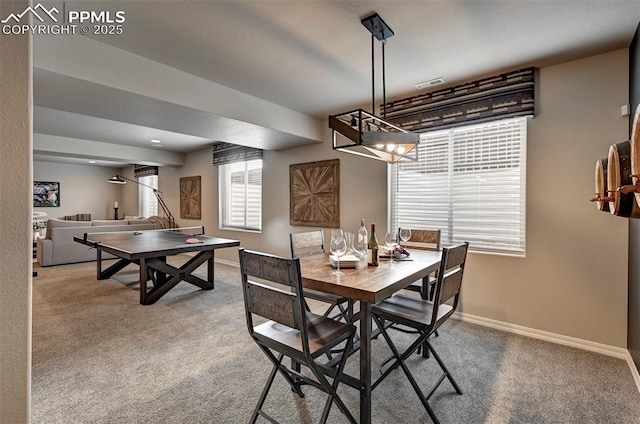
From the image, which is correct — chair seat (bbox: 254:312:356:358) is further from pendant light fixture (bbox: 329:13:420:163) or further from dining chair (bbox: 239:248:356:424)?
pendant light fixture (bbox: 329:13:420:163)

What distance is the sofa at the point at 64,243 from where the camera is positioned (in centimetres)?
541

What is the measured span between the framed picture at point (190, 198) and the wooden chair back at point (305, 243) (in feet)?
14.5

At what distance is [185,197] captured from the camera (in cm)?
682

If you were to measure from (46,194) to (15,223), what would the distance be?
31.7 ft

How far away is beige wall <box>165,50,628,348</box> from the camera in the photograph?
242cm

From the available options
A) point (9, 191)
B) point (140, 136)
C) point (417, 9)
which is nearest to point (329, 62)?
point (417, 9)

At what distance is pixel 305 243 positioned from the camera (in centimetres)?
274

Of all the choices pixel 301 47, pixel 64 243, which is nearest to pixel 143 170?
pixel 64 243

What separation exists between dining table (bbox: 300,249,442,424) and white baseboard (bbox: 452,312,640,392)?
5.10ft

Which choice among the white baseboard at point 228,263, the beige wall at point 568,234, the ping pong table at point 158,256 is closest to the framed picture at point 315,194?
the ping pong table at point 158,256

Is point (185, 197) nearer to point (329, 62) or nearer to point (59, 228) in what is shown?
point (59, 228)

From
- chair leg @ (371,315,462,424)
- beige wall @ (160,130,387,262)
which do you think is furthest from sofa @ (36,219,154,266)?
chair leg @ (371,315,462,424)

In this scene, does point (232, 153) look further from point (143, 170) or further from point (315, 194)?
point (143, 170)

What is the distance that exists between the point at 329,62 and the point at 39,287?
485 cm
